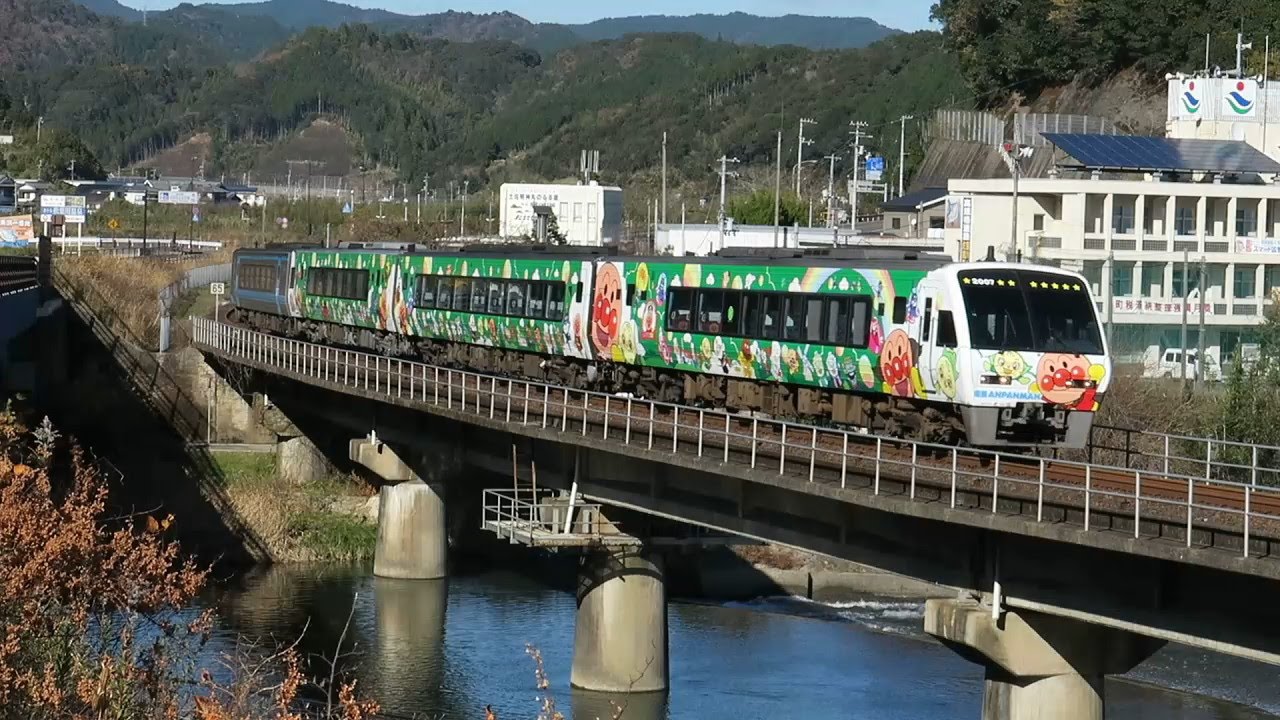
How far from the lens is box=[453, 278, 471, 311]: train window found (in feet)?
159

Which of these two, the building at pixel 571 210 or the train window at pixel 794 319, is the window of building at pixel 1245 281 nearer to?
the train window at pixel 794 319

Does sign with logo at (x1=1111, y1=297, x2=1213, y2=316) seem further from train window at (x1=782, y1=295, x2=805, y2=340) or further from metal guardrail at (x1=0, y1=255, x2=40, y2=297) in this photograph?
train window at (x1=782, y1=295, x2=805, y2=340)

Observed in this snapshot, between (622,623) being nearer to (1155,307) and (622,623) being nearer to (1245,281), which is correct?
(1155,307)

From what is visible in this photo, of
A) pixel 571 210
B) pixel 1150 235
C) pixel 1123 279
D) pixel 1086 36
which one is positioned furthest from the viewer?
pixel 571 210

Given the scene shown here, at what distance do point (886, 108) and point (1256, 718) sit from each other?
398 ft

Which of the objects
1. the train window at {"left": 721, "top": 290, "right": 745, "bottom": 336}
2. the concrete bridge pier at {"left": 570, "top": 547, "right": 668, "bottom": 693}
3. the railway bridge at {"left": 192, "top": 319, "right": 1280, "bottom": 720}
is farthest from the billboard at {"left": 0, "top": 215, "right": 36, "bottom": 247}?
the train window at {"left": 721, "top": 290, "right": 745, "bottom": 336}

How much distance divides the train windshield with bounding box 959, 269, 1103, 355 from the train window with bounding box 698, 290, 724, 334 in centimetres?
756

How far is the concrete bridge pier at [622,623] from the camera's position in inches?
1457

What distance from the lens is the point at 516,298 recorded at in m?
45.5

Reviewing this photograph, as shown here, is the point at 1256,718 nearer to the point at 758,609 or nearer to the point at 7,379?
the point at 758,609

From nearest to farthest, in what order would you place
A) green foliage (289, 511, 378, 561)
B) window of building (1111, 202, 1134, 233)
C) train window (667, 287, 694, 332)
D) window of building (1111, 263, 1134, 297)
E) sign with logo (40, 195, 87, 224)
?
train window (667, 287, 694, 332) → green foliage (289, 511, 378, 561) → window of building (1111, 263, 1134, 297) → window of building (1111, 202, 1134, 233) → sign with logo (40, 195, 87, 224)

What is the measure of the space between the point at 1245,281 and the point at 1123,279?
4584mm

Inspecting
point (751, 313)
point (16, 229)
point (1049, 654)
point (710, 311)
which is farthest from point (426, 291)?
point (16, 229)

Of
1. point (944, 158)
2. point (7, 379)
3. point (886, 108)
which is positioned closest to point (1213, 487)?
point (7, 379)
